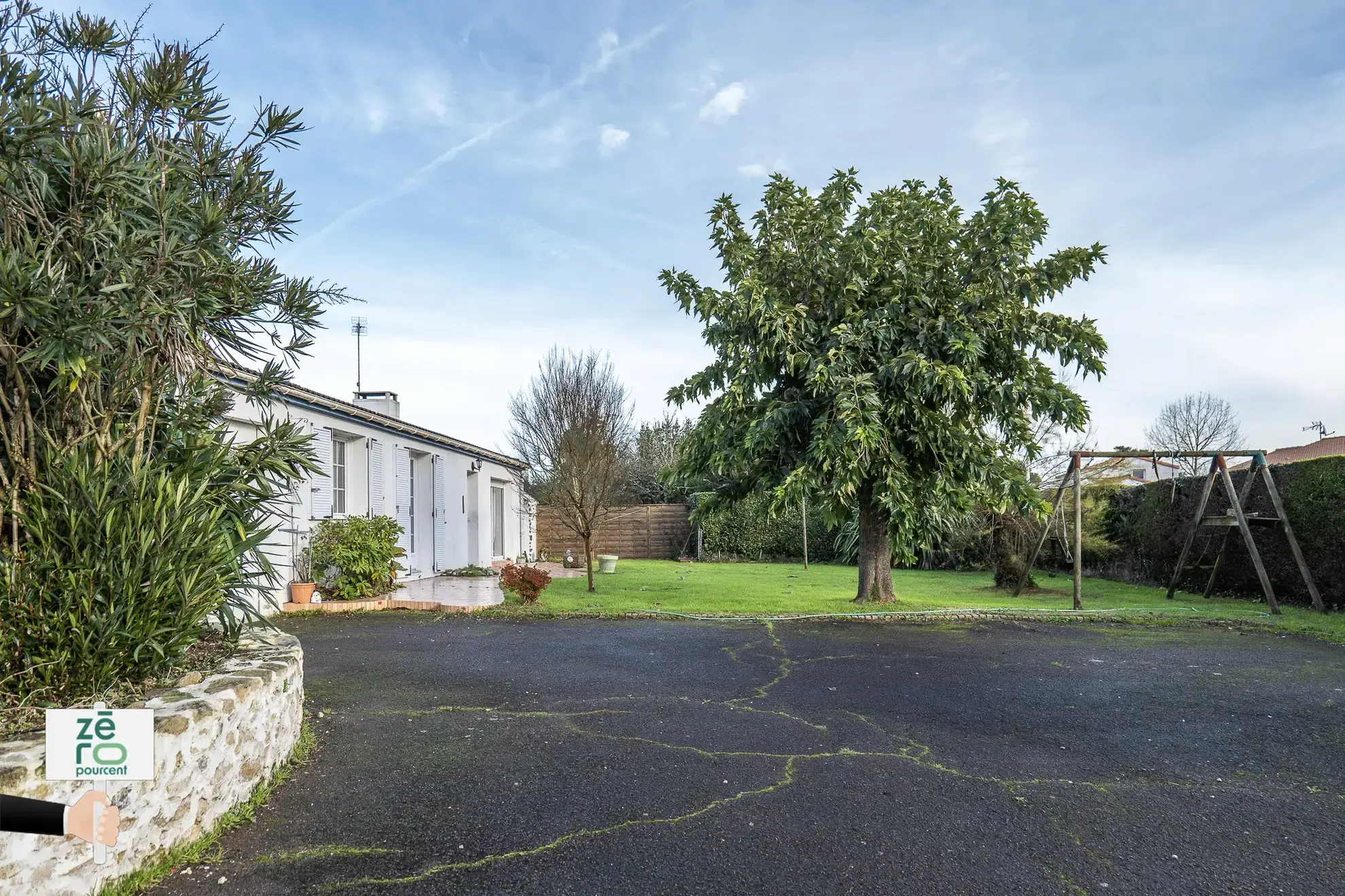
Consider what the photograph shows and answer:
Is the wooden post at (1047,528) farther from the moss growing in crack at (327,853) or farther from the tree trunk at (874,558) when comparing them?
the moss growing in crack at (327,853)

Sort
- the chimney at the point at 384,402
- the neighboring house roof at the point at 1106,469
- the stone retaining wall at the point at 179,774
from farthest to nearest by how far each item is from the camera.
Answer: the chimney at the point at 384,402 < the neighboring house roof at the point at 1106,469 < the stone retaining wall at the point at 179,774

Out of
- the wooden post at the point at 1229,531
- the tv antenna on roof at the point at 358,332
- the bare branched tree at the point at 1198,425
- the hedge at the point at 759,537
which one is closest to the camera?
the wooden post at the point at 1229,531

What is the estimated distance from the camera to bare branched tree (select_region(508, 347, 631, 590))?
12898 mm

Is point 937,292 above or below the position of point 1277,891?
above

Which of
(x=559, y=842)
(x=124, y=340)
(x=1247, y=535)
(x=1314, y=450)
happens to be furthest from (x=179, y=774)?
(x=1314, y=450)

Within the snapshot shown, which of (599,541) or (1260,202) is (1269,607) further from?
(599,541)

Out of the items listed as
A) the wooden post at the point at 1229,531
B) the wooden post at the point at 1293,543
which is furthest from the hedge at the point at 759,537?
the wooden post at the point at 1293,543

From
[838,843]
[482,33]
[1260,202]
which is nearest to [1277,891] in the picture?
[838,843]

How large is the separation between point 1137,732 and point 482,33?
1023 cm

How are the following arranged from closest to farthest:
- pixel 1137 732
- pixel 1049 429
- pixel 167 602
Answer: pixel 167 602, pixel 1137 732, pixel 1049 429

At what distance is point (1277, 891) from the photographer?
279cm

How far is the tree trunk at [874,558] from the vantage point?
1141 centimetres

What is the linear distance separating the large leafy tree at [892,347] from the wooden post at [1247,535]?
107 inches

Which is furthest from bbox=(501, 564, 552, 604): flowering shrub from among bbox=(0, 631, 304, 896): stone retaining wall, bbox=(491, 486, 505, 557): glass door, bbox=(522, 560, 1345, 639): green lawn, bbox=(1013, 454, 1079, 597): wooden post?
bbox=(491, 486, 505, 557): glass door
